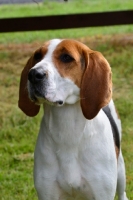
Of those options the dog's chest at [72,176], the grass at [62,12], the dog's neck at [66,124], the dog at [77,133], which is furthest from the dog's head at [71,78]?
Result: the grass at [62,12]

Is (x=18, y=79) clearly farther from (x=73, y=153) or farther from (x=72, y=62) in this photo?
(x=72, y=62)

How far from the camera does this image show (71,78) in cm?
379

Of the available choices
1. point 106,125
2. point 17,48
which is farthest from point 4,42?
point 106,125

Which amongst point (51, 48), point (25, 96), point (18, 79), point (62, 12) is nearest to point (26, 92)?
point (25, 96)

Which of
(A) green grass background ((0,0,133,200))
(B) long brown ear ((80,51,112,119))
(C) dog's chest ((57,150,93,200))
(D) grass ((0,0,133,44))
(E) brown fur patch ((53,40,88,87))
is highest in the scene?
(E) brown fur patch ((53,40,88,87))

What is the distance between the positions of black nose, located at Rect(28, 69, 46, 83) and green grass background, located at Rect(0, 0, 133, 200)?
213 centimetres

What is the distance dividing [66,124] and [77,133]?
0.32 feet

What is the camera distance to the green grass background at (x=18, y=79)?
6.07m

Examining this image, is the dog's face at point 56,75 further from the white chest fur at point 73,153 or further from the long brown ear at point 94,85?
the white chest fur at point 73,153

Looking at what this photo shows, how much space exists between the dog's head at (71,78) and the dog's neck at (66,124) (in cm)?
14

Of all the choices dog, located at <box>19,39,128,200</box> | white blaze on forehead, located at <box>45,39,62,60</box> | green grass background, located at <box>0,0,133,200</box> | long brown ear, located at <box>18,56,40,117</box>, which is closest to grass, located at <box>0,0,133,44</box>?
green grass background, located at <box>0,0,133,200</box>

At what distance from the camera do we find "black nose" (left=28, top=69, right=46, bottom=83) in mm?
3594

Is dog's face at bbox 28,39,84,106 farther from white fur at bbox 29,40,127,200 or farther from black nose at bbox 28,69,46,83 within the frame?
white fur at bbox 29,40,127,200

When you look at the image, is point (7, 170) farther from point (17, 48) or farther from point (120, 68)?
point (17, 48)
